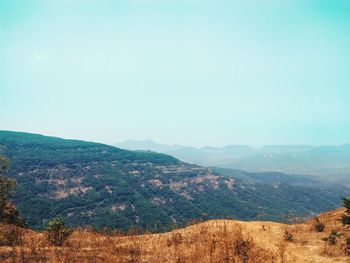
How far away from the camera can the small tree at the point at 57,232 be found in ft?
54.1

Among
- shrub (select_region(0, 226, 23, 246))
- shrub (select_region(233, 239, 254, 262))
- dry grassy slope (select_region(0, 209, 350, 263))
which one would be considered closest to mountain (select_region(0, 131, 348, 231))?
dry grassy slope (select_region(0, 209, 350, 263))

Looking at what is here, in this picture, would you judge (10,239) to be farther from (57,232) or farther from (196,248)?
(196,248)

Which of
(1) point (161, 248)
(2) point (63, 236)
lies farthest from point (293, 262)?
(2) point (63, 236)

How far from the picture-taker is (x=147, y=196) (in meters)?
177

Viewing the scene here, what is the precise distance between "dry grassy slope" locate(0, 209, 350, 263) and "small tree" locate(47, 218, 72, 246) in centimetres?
42

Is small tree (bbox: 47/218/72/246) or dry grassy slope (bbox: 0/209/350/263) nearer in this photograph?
dry grassy slope (bbox: 0/209/350/263)

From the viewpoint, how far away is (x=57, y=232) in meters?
17.5

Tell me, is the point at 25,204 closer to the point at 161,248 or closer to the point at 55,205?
the point at 55,205

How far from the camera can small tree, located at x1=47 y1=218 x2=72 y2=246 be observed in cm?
1648

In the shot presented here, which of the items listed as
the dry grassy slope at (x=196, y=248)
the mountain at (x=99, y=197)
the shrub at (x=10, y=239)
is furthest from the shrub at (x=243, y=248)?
the mountain at (x=99, y=197)

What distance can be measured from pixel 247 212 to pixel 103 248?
171186 millimetres

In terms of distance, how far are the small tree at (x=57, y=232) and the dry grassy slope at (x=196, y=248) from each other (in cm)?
42

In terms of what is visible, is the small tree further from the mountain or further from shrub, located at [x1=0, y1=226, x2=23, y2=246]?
the mountain

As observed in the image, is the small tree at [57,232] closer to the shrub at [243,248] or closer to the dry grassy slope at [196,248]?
the dry grassy slope at [196,248]
